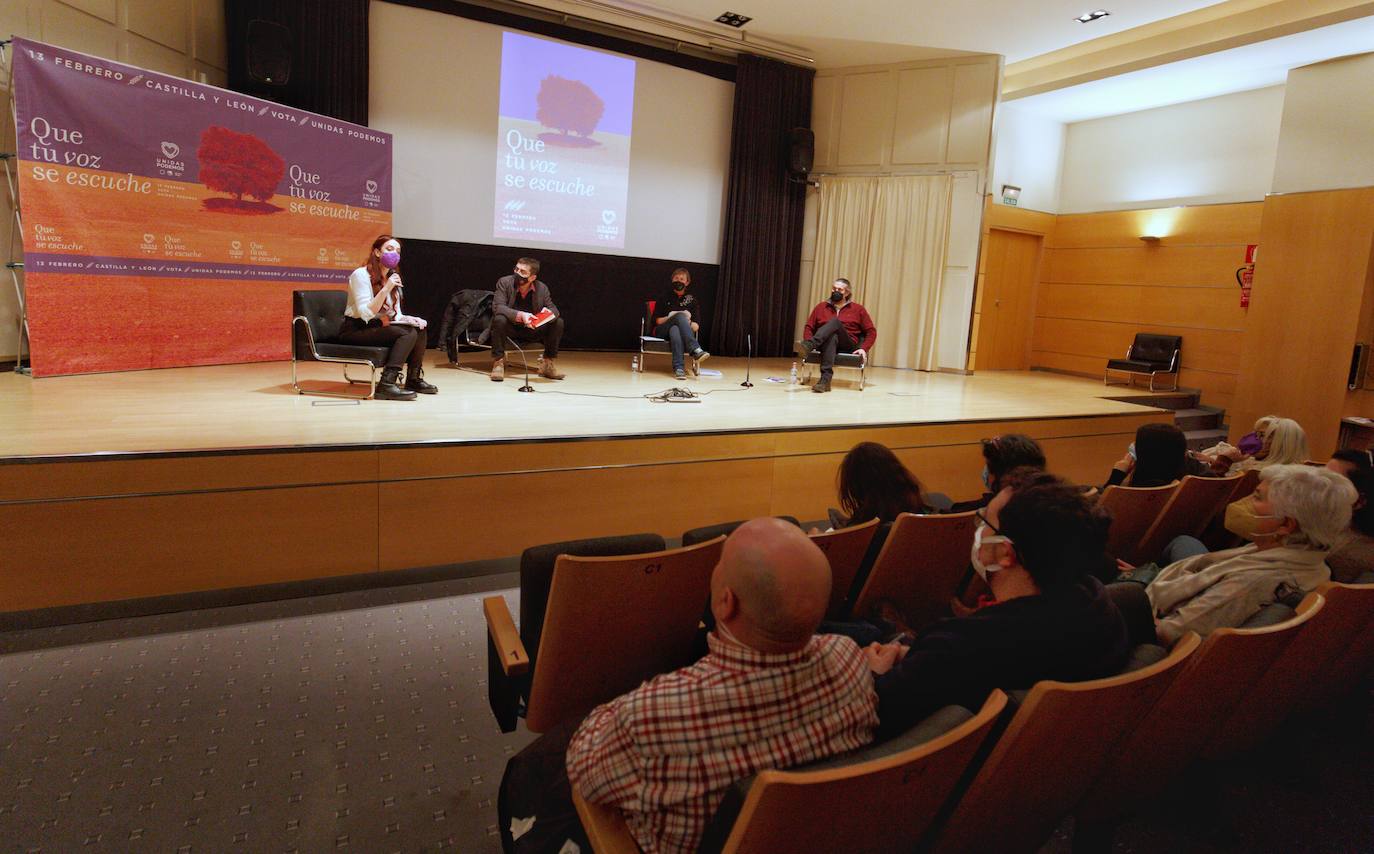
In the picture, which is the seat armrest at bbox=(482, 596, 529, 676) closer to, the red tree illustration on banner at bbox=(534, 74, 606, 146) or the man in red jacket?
the man in red jacket

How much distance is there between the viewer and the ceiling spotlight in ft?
26.2

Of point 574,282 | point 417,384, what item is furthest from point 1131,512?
point 574,282

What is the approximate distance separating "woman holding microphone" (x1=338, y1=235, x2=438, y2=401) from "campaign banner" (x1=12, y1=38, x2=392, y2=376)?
62.9 inches

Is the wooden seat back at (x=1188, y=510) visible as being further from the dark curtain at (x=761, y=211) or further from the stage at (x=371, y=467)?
the dark curtain at (x=761, y=211)

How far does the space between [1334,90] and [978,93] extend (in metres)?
3.10

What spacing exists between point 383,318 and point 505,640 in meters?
3.64

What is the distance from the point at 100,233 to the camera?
16.8ft

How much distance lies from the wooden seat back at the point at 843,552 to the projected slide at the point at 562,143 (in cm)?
659

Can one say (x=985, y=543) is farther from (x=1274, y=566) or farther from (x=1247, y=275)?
(x=1247, y=275)

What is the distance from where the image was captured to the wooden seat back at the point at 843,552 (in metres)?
2.14

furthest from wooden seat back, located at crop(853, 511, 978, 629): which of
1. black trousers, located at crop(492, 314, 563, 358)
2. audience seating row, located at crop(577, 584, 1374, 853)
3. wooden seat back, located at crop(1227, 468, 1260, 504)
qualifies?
black trousers, located at crop(492, 314, 563, 358)

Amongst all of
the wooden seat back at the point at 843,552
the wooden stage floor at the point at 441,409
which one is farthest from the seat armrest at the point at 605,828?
the wooden stage floor at the point at 441,409

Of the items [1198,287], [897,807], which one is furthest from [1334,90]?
[897,807]

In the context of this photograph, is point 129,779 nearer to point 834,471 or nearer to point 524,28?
point 834,471
